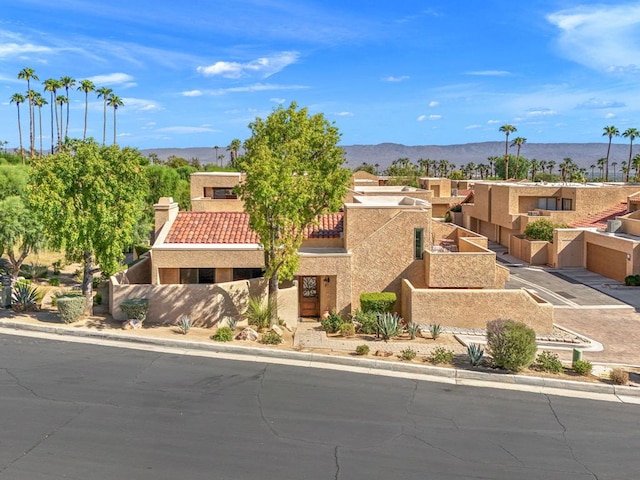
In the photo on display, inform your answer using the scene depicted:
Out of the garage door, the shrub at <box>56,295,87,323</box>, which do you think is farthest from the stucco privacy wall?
the garage door

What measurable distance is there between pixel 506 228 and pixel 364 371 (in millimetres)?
36714

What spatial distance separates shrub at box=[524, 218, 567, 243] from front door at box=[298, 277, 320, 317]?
79.7 ft

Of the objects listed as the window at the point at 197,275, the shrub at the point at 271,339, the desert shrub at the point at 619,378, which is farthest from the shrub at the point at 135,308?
the desert shrub at the point at 619,378

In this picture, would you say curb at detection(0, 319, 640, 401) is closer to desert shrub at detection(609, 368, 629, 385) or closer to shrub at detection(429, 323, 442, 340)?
desert shrub at detection(609, 368, 629, 385)

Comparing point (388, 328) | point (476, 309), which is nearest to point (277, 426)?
point (388, 328)

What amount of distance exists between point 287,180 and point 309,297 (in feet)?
22.7

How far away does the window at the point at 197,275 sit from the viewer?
24.8 metres

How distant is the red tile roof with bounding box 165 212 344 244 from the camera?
25.5 m

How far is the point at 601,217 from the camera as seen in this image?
44812 millimetres

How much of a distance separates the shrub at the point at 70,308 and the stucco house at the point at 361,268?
3254 millimetres

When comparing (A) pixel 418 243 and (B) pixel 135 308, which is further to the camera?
(A) pixel 418 243

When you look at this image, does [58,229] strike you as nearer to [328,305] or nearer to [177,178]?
[328,305]

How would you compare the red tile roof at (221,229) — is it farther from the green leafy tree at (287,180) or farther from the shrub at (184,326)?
the shrub at (184,326)

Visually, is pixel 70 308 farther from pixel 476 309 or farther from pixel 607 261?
pixel 607 261
